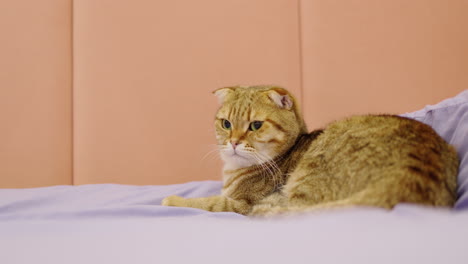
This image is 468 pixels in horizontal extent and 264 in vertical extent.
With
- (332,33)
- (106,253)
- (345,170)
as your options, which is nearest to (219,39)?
(332,33)

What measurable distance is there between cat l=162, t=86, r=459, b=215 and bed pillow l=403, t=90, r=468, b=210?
0.03m

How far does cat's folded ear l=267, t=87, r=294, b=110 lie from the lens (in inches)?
53.7

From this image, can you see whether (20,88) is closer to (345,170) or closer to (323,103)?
(323,103)

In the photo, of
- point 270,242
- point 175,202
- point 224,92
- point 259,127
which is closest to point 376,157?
point 270,242

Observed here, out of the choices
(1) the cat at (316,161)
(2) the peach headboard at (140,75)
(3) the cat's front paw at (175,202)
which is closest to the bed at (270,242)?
(1) the cat at (316,161)

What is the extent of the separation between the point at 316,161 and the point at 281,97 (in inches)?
15.2

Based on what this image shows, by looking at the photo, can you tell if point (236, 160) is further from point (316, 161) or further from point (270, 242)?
point (270, 242)

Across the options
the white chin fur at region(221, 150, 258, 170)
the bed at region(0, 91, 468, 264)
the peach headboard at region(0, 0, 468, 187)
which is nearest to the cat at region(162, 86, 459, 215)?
the white chin fur at region(221, 150, 258, 170)

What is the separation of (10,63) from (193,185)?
1444 mm

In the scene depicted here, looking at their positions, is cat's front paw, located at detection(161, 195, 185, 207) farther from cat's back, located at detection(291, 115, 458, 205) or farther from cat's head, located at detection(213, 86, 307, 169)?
cat's back, located at detection(291, 115, 458, 205)

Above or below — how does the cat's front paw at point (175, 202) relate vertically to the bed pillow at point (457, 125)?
below

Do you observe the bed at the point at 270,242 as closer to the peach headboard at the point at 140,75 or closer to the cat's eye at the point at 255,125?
the cat's eye at the point at 255,125

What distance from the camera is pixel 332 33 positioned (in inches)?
81.3

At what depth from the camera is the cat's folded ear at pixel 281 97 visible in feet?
4.48
